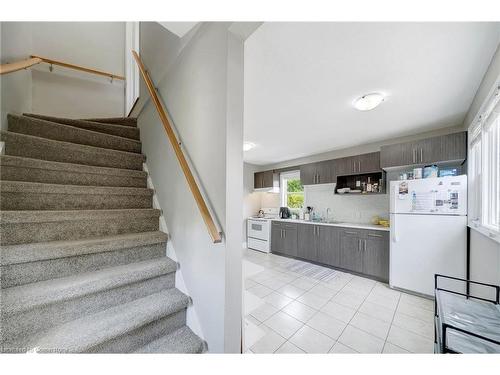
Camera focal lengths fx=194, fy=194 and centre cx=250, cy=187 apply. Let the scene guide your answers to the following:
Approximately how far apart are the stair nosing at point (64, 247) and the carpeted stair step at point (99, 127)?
1.45 meters

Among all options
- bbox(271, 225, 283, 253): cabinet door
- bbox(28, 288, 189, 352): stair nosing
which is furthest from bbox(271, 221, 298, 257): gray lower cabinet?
bbox(28, 288, 189, 352): stair nosing

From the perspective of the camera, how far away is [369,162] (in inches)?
142

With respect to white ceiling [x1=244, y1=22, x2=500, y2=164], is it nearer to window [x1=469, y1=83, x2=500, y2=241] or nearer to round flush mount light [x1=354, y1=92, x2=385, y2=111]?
round flush mount light [x1=354, y1=92, x2=385, y2=111]

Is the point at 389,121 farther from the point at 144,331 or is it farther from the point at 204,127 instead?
the point at 144,331

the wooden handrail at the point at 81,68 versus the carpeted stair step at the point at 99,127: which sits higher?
the wooden handrail at the point at 81,68

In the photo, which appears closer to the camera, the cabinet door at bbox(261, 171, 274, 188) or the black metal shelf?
the black metal shelf

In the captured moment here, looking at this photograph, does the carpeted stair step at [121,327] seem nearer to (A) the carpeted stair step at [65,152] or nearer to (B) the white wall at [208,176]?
(B) the white wall at [208,176]

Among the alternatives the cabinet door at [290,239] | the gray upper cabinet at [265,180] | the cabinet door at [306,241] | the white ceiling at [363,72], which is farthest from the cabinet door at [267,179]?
the white ceiling at [363,72]

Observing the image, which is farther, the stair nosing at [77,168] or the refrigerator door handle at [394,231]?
the refrigerator door handle at [394,231]

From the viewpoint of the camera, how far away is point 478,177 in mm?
2148

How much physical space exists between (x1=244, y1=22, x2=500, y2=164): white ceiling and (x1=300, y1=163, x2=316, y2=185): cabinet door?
1.52 meters

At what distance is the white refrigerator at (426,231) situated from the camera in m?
2.38

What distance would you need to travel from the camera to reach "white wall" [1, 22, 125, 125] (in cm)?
281

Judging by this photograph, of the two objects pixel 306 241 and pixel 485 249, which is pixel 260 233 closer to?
pixel 306 241
